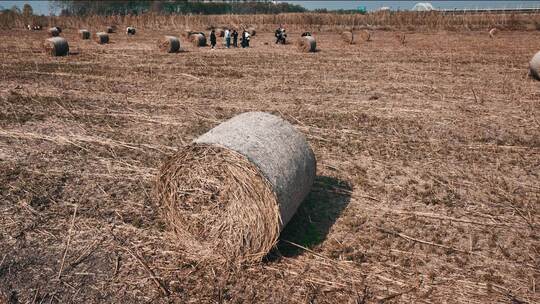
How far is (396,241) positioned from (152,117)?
291 inches

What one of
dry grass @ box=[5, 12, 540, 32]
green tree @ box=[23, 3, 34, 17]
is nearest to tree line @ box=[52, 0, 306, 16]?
green tree @ box=[23, 3, 34, 17]

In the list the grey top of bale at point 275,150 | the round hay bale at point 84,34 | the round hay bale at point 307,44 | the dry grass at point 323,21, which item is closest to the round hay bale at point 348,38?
the round hay bale at point 307,44

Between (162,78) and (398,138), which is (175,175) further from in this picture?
(162,78)

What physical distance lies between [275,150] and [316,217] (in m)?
1.44

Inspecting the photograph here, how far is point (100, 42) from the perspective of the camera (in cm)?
3103

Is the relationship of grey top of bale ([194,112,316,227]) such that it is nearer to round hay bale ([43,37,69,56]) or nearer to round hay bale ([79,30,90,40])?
round hay bale ([43,37,69,56])

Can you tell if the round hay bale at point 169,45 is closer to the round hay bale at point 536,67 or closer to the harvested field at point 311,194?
the harvested field at point 311,194

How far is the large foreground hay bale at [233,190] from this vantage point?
16.6ft

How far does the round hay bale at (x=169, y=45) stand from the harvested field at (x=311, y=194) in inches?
407

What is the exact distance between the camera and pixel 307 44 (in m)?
25.7

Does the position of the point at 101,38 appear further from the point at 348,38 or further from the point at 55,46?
the point at 348,38

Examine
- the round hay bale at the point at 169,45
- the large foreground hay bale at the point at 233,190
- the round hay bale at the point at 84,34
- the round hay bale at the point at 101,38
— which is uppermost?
the round hay bale at the point at 84,34

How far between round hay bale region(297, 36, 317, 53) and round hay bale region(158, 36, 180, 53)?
775cm

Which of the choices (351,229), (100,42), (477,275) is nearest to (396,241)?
(351,229)
